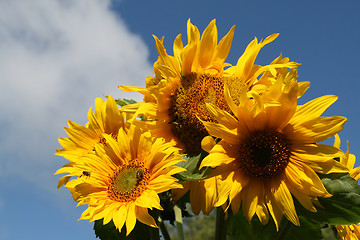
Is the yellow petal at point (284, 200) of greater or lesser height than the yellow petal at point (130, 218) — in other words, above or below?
below

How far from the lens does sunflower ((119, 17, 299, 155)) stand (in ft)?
4.77

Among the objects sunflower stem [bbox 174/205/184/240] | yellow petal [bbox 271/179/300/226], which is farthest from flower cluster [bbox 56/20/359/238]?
→ sunflower stem [bbox 174/205/184/240]

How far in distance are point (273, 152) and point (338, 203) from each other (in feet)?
0.99

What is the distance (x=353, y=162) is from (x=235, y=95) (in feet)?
2.55

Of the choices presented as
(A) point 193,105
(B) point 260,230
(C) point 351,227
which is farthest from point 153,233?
(C) point 351,227

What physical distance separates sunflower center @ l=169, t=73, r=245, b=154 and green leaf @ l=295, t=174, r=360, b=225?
44 centimetres

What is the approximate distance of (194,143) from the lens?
1453 millimetres

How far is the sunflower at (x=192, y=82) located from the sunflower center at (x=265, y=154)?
16cm

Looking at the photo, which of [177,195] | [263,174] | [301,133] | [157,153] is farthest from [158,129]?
[301,133]

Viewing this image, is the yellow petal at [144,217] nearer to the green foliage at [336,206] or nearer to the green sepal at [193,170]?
the green sepal at [193,170]

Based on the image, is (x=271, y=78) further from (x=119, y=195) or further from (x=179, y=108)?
(x=119, y=195)

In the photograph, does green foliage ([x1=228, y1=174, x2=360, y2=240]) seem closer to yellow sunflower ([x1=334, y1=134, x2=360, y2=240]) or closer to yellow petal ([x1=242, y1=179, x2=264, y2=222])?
yellow petal ([x1=242, y1=179, x2=264, y2=222])

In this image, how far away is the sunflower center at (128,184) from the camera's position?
1.55m

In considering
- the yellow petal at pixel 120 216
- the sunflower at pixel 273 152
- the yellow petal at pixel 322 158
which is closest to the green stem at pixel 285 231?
the sunflower at pixel 273 152
